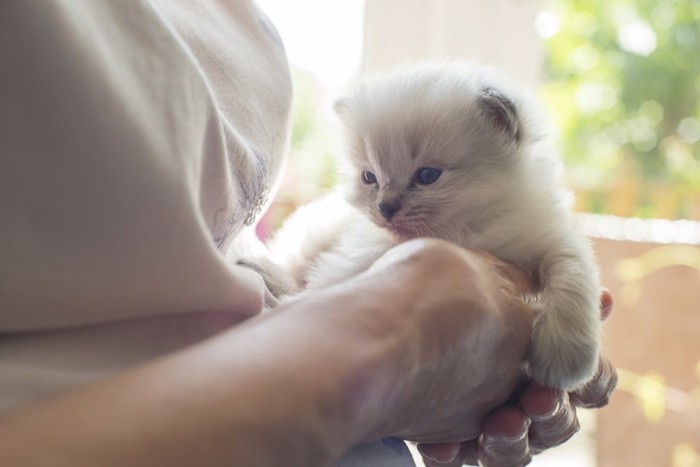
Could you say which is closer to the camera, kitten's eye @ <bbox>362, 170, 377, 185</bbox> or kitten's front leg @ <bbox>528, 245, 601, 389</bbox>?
kitten's front leg @ <bbox>528, 245, 601, 389</bbox>

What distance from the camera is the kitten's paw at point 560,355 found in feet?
2.36

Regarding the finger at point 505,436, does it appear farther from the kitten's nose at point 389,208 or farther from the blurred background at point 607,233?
the blurred background at point 607,233

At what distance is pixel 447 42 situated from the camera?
6.06 feet

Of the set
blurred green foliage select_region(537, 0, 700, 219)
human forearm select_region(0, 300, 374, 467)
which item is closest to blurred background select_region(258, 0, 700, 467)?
human forearm select_region(0, 300, 374, 467)

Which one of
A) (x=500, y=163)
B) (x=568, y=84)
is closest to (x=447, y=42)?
(x=500, y=163)

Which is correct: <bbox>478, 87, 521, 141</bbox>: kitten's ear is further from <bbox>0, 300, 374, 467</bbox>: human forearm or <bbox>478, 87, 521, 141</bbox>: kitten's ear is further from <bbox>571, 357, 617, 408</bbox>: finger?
<bbox>0, 300, 374, 467</bbox>: human forearm

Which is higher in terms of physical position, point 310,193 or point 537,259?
point 537,259

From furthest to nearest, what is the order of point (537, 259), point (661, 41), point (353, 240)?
point (661, 41), point (353, 240), point (537, 259)

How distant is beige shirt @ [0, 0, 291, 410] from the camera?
49cm

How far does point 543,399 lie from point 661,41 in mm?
4448

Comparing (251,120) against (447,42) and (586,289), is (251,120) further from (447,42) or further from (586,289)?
(447,42)

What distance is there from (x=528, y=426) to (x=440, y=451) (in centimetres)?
11

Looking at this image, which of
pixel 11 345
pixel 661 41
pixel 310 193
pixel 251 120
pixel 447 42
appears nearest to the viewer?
pixel 11 345

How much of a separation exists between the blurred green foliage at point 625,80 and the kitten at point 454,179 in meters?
3.60
